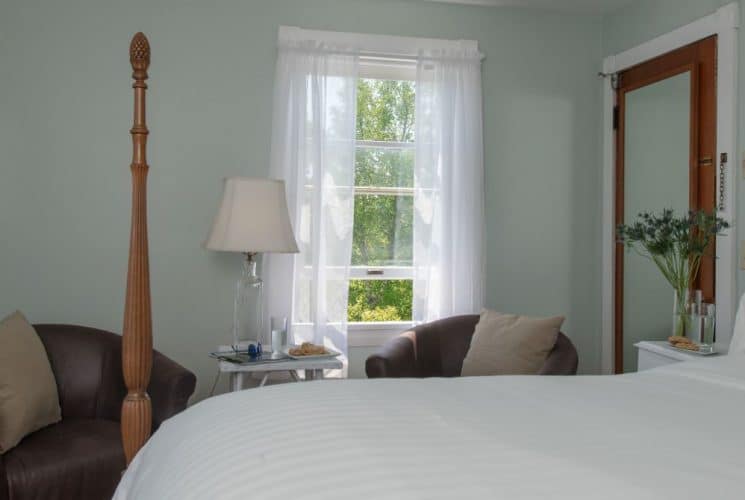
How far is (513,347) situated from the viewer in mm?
3516

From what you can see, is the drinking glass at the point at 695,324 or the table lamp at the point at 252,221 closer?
the drinking glass at the point at 695,324

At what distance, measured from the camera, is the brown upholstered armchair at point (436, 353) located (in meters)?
3.44

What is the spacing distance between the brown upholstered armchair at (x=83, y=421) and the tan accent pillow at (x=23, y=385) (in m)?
0.05

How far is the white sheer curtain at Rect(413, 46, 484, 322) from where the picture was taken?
4.36 meters

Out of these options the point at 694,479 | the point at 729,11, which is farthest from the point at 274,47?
the point at 694,479

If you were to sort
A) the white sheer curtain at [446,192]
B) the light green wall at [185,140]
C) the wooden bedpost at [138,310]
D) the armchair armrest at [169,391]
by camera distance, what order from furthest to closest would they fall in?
the white sheer curtain at [446,192] → the light green wall at [185,140] → the armchair armrest at [169,391] → the wooden bedpost at [138,310]

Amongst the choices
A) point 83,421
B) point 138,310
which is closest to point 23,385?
point 83,421

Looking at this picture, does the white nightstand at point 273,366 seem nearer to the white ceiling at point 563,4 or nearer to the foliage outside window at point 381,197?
the foliage outside window at point 381,197

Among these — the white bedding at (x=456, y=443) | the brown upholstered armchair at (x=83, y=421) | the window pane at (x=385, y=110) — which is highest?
the window pane at (x=385, y=110)

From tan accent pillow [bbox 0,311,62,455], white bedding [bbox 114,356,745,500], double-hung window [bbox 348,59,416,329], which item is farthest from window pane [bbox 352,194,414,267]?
white bedding [bbox 114,356,745,500]

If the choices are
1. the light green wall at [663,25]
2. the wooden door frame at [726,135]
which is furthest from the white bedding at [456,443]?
the light green wall at [663,25]

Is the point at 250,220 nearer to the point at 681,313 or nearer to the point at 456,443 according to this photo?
the point at 681,313

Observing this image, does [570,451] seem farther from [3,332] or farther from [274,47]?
[274,47]

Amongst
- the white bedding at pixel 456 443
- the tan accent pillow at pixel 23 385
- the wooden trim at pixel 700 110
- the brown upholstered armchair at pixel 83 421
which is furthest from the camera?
the wooden trim at pixel 700 110
